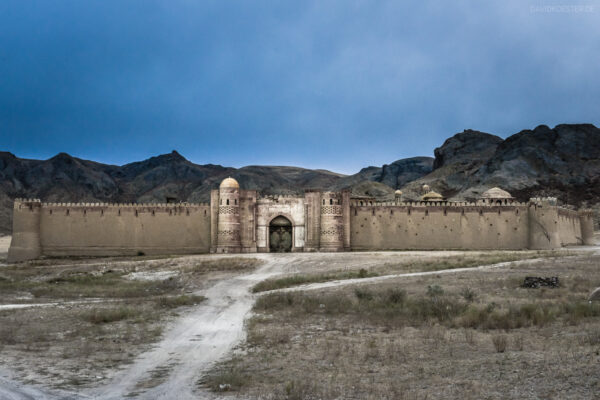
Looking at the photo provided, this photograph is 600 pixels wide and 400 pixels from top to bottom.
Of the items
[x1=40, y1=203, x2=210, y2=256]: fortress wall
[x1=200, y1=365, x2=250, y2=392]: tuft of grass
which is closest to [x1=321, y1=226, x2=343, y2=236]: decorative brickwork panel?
A: [x1=40, y1=203, x2=210, y2=256]: fortress wall

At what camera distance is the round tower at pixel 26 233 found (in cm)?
4256

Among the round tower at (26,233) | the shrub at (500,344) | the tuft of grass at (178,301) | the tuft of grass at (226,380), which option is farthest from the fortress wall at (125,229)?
the shrub at (500,344)

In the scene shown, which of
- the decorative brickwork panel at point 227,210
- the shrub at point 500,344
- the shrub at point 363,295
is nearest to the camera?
the shrub at point 500,344

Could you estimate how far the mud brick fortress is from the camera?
140ft

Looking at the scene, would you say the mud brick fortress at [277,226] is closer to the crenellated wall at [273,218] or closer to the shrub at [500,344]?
the crenellated wall at [273,218]

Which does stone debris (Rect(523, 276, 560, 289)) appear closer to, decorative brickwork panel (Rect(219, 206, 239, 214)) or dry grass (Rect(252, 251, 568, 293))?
dry grass (Rect(252, 251, 568, 293))

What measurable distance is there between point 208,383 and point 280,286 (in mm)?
14632

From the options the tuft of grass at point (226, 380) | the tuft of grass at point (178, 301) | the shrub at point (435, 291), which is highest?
the shrub at point (435, 291)

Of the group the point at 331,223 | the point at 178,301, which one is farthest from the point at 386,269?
the point at 331,223

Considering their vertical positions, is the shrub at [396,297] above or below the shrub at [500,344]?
above

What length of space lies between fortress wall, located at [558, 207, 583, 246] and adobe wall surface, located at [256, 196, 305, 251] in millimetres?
21588

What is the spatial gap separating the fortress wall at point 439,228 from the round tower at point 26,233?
24511 millimetres

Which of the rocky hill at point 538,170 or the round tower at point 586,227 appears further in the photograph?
the rocky hill at point 538,170

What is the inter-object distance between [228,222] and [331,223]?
7.73 meters
